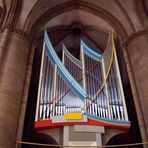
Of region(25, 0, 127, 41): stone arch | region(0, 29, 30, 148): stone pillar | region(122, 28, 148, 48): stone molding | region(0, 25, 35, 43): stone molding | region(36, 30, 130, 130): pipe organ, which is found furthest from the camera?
region(25, 0, 127, 41): stone arch

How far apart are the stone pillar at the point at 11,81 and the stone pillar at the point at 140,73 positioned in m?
3.82

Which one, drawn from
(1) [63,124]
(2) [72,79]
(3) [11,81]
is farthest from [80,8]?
(1) [63,124]

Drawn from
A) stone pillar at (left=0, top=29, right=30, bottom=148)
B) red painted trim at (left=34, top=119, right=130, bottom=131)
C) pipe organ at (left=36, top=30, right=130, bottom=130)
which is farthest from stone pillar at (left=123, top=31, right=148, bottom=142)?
stone pillar at (left=0, top=29, right=30, bottom=148)

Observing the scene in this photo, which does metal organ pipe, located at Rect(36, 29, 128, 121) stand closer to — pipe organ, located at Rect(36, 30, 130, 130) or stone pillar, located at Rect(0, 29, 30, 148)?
pipe organ, located at Rect(36, 30, 130, 130)

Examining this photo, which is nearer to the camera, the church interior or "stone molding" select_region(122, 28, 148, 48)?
the church interior

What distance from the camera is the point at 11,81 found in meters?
7.19

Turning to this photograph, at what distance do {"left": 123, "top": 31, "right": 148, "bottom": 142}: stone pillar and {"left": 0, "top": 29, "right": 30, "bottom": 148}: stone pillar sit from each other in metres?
3.82

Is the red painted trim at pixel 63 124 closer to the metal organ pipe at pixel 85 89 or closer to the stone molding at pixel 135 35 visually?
the metal organ pipe at pixel 85 89

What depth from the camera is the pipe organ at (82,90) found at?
7.32 meters

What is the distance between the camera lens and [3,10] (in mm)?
9531

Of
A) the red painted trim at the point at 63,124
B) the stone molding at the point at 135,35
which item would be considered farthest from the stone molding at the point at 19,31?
the stone molding at the point at 135,35

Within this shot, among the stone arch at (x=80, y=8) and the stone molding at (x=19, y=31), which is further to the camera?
the stone arch at (x=80, y=8)

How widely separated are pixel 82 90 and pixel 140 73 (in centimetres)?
212

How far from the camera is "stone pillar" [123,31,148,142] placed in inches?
292
